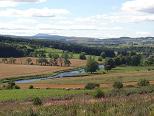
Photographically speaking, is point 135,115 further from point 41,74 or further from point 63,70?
point 63,70

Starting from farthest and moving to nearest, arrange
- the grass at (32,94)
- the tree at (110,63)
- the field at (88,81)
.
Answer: the tree at (110,63)
the field at (88,81)
the grass at (32,94)

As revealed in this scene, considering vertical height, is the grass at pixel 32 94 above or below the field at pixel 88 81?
above

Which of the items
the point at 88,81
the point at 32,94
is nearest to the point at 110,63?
the point at 88,81

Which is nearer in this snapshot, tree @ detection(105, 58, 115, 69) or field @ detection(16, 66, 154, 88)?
field @ detection(16, 66, 154, 88)

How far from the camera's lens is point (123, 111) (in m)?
14.2

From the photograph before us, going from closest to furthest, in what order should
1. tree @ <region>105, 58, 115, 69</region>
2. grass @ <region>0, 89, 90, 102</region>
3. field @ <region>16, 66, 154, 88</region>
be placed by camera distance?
grass @ <region>0, 89, 90, 102</region>, field @ <region>16, 66, 154, 88</region>, tree @ <region>105, 58, 115, 69</region>

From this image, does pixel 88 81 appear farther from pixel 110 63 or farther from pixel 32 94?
pixel 110 63

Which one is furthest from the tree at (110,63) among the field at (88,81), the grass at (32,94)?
the grass at (32,94)

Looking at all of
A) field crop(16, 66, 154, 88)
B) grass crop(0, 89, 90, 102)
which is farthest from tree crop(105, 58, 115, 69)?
grass crop(0, 89, 90, 102)

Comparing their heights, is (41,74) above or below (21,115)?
below

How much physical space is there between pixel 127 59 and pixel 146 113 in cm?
18654

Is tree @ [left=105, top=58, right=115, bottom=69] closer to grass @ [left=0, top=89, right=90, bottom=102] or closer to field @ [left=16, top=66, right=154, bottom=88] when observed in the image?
field @ [left=16, top=66, right=154, bottom=88]

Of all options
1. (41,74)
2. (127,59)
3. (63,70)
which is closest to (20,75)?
(41,74)

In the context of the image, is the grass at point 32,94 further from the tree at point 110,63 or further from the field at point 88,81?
the tree at point 110,63
